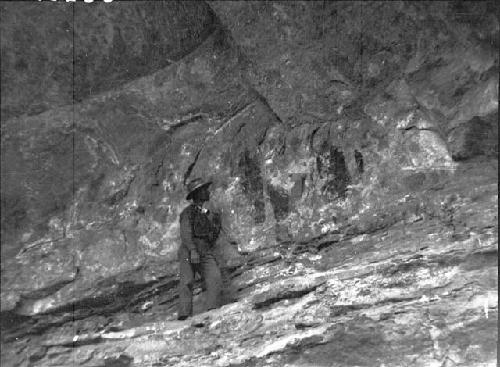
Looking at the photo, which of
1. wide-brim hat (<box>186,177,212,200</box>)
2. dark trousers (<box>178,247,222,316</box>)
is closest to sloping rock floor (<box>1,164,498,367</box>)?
dark trousers (<box>178,247,222,316</box>)

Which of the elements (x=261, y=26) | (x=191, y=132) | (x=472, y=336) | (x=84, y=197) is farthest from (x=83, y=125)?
(x=472, y=336)

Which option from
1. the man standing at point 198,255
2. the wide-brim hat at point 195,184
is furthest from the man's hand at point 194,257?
the wide-brim hat at point 195,184

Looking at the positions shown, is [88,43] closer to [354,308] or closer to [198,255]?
[198,255]

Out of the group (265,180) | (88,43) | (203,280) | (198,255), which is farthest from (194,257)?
(88,43)

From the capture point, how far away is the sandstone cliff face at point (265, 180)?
191 inches

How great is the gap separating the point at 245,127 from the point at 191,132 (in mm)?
604

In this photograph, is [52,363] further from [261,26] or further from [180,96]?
[261,26]

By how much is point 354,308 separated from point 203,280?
1528mm

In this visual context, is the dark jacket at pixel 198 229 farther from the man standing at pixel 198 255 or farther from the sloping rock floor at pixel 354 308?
the sloping rock floor at pixel 354 308

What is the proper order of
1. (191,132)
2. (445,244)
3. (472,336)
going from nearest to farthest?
(472,336) → (445,244) → (191,132)

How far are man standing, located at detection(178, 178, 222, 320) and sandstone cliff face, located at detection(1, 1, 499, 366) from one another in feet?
0.50

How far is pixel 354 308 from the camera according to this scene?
4938 millimetres

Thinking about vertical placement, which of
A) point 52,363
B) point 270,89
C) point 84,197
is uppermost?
point 270,89

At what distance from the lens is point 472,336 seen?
4.45 m
